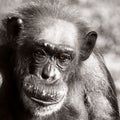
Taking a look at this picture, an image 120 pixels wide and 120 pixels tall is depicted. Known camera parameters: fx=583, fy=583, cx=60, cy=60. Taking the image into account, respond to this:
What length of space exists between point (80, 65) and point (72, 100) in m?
0.41

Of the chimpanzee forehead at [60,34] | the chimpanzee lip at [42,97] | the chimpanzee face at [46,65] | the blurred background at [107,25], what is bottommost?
the blurred background at [107,25]

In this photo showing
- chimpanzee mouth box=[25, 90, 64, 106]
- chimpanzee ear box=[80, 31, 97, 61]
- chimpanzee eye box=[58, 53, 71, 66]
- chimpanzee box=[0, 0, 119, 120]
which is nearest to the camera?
chimpanzee mouth box=[25, 90, 64, 106]

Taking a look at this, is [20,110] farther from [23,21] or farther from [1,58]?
[23,21]

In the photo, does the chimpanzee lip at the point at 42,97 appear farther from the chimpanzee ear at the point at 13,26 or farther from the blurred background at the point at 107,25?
the blurred background at the point at 107,25

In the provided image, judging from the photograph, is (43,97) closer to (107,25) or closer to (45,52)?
(45,52)

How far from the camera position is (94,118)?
6805 mm

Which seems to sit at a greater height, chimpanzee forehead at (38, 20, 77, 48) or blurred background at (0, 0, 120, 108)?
chimpanzee forehead at (38, 20, 77, 48)

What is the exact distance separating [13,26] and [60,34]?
0.51 m

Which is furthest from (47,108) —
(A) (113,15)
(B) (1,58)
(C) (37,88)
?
(A) (113,15)

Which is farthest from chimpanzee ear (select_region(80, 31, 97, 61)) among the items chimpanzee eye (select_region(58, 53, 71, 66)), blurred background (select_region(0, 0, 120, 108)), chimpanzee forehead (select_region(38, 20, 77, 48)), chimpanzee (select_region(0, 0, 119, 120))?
blurred background (select_region(0, 0, 120, 108))

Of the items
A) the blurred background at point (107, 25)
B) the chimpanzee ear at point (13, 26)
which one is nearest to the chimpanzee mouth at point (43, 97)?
the chimpanzee ear at point (13, 26)

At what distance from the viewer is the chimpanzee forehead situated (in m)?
6.20

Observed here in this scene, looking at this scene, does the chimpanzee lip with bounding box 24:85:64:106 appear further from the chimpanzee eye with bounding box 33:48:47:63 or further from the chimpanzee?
the chimpanzee eye with bounding box 33:48:47:63

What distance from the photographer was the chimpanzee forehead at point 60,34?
620cm
